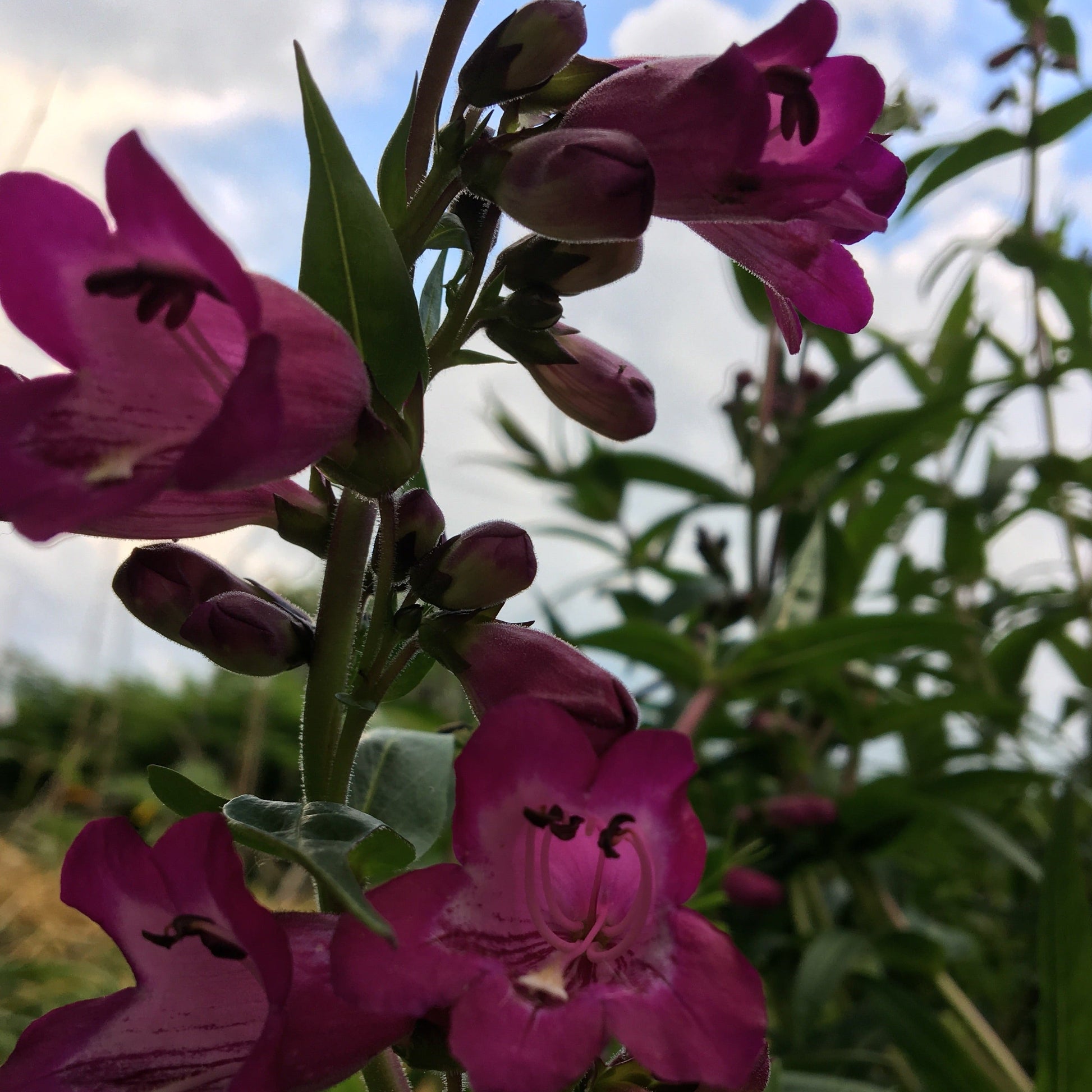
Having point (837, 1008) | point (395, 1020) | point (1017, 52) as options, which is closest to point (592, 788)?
point (395, 1020)

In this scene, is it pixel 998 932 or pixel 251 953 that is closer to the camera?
pixel 251 953

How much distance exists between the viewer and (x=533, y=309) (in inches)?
23.7

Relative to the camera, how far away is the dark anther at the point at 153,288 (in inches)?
17.8

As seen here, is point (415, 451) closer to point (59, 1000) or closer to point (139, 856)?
point (139, 856)

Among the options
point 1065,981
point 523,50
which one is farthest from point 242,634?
point 1065,981

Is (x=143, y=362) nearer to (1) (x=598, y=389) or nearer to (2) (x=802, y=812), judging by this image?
(1) (x=598, y=389)

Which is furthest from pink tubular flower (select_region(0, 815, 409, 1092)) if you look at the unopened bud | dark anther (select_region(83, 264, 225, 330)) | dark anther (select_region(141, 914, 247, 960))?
the unopened bud

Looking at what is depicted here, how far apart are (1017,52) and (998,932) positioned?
1684 mm

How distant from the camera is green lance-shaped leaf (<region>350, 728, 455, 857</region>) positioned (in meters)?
0.71

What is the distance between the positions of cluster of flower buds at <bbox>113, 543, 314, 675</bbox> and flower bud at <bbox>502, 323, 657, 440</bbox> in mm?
222

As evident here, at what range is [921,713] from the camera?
1.52 m

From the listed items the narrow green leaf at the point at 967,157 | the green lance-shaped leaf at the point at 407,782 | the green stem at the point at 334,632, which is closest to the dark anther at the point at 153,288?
the green stem at the point at 334,632

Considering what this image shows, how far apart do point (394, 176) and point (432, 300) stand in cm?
9

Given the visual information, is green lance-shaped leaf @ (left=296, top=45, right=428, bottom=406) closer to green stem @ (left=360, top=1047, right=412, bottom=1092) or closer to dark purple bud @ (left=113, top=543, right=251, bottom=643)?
dark purple bud @ (left=113, top=543, right=251, bottom=643)
